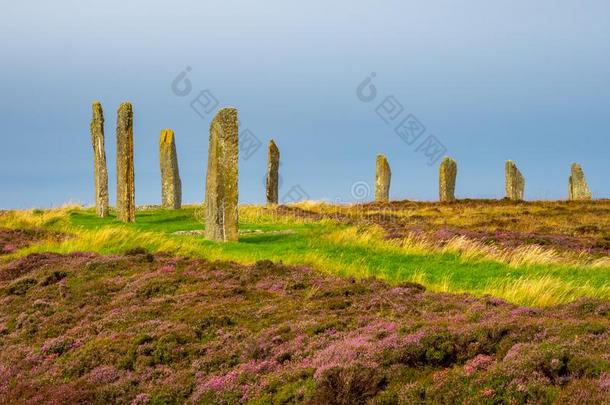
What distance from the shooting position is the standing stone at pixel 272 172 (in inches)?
1821

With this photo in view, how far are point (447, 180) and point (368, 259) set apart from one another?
1298 inches

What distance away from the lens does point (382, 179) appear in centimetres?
5450

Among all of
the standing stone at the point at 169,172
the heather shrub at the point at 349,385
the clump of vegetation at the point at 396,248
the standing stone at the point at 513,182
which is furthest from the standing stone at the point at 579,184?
the heather shrub at the point at 349,385

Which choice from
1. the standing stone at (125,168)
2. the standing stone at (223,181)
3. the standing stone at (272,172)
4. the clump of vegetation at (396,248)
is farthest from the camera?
the standing stone at (272,172)

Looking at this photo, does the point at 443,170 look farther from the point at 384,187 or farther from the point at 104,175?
the point at 104,175

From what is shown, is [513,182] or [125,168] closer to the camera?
[125,168]

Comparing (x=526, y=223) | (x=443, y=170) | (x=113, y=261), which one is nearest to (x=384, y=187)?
(x=443, y=170)

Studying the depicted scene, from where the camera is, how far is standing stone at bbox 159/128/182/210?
4397cm

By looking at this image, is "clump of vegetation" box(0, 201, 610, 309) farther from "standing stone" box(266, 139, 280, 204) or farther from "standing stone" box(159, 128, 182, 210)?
"standing stone" box(266, 139, 280, 204)

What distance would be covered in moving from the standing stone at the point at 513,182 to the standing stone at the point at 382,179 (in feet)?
28.3

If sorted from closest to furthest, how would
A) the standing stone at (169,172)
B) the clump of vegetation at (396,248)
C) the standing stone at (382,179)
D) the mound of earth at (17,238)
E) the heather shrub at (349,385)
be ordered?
1. the heather shrub at (349,385)
2. the clump of vegetation at (396,248)
3. the mound of earth at (17,238)
4. the standing stone at (169,172)
5. the standing stone at (382,179)

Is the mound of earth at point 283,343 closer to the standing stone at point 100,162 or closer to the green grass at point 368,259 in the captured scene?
the green grass at point 368,259

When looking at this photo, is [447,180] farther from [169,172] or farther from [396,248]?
[396,248]

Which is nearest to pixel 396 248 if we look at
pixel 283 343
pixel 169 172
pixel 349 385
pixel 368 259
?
pixel 368 259
